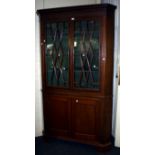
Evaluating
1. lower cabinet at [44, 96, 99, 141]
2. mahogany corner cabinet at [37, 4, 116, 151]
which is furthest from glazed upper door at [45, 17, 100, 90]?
lower cabinet at [44, 96, 99, 141]

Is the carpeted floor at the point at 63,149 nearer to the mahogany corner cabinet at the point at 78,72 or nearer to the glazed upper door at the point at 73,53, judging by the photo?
the mahogany corner cabinet at the point at 78,72

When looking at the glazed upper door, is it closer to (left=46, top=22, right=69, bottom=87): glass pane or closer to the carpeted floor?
(left=46, top=22, right=69, bottom=87): glass pane

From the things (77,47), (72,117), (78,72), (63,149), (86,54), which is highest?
(77,47)

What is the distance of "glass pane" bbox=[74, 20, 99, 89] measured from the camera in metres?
2.83

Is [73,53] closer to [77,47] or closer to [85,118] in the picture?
[77,47]

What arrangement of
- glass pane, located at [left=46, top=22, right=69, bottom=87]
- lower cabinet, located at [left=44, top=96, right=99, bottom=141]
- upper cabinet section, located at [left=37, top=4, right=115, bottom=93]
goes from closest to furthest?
upper cabinet section, located at [left=37, top=4, right=115, bottom=93], lower cabinet, located at [left=44, top=96, right=99, bottom=141], glass pane, located at [left=46, top=22, right=69, bottom=87]

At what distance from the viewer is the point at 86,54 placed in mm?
2885

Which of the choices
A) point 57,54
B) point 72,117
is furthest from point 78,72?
point 72,117

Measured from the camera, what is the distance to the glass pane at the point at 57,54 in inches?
118

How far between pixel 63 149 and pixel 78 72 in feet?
3.67
